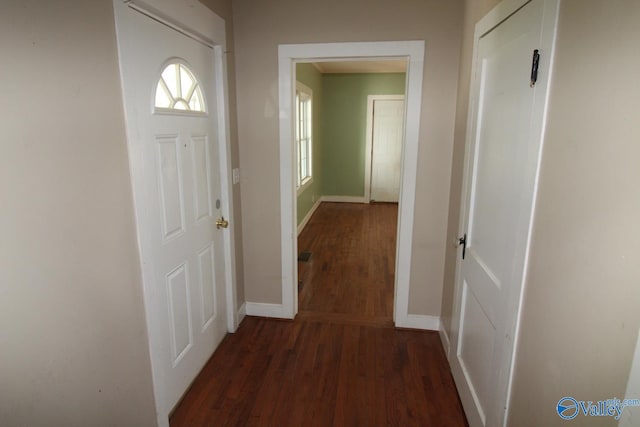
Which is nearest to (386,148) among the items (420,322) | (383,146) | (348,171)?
(383,146)

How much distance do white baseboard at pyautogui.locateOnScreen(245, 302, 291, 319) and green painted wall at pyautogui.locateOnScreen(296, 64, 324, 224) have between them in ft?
7.89

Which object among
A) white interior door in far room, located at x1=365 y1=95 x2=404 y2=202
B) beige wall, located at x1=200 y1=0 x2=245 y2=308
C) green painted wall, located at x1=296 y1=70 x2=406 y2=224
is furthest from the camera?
white interior door in far room, located at x1=365 y1=95 x2=404 y2=202

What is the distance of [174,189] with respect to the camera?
189 cm

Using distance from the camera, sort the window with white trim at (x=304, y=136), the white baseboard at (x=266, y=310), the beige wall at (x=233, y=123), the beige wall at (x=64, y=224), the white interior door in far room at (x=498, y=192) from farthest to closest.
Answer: the window with white trim at (x=304, y=136) < the white baseboard at (x=266, y=310) < the beige wall at (x=233, y=123) < the white interior door in far room at (x=498, y=192) < the beige wall at (x=64, y=224)

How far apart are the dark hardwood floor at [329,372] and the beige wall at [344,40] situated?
1.36 feet

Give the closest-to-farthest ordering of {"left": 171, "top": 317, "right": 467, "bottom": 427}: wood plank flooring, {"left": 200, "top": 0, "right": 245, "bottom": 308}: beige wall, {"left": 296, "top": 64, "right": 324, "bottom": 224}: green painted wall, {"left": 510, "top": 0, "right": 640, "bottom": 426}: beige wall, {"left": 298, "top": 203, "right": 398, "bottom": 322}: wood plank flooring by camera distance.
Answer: {"left": 510, "top": 0, "right": 640, "bottom": 426}: beige wall, {"left": 171, "top": 317, "right": 467, "bottom": 427}: wood plank flooring, {"left": 200, "top": 0, "right": 245, "bottom": 308}: beige wall, {"left": 298, "top": 203, "right": 398, "bottom": 322}: wood plank flooring, {"left": 296, "top": 64, "right": 324, "bottom": 224}: green painted wall

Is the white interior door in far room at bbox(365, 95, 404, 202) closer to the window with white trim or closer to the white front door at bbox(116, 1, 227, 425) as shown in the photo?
the window with white trim

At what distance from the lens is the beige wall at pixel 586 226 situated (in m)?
0.79

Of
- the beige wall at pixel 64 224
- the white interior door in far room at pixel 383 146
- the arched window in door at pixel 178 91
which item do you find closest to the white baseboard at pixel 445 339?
the beige wall at pixel 64 224

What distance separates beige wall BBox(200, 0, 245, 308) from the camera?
2.38 m

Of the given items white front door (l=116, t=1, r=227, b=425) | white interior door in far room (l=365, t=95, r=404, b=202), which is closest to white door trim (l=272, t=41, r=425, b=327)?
white front door (l=116, t=1, r=227, b=425)

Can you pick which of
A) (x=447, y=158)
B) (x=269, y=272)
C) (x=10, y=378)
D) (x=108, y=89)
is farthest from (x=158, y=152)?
(x=447, y=158)

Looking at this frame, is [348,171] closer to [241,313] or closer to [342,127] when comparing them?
[342,127]

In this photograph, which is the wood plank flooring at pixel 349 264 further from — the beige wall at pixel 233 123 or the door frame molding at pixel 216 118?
the door frame molding at pixel 216 118
